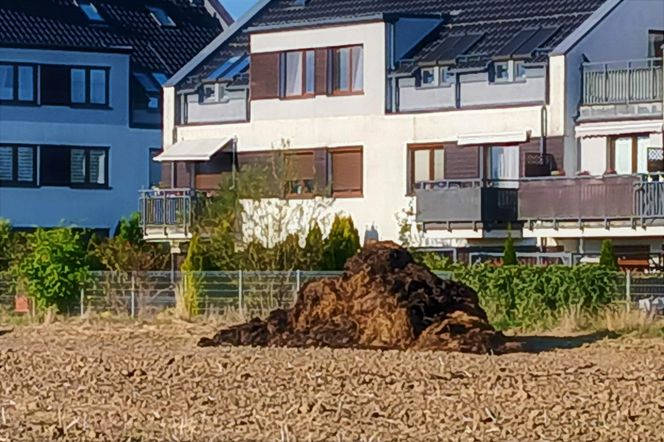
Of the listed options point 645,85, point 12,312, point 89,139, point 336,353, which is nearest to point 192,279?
point 12,312

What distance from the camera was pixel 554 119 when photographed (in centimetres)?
4506

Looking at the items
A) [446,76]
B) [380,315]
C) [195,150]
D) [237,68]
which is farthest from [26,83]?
[380,315]

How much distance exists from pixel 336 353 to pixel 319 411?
8.30m

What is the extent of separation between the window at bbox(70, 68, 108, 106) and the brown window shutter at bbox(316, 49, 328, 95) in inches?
564

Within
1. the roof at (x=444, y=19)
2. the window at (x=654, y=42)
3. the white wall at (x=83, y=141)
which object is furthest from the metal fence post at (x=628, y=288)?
the white wall at (x=83, y=141)

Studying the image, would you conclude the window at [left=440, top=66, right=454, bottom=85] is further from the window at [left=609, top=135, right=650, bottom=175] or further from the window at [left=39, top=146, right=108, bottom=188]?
the window at [left=39, top=146, right=108, bottom=188]

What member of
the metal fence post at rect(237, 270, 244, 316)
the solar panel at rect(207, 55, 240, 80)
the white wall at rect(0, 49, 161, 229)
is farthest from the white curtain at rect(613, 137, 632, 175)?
the white wall at rect(0, 49, 161, 229)

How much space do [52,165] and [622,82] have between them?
2298 centimetres

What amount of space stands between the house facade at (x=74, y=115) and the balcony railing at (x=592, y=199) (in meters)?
20.1

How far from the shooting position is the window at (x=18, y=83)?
60.0m

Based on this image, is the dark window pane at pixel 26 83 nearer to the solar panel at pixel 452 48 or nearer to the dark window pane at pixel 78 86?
the dark window pane at pixel 78 86

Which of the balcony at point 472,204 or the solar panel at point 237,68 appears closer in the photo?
the balcony at point 472,204

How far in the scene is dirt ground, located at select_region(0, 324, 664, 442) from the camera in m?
19.1

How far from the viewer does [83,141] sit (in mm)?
61562
